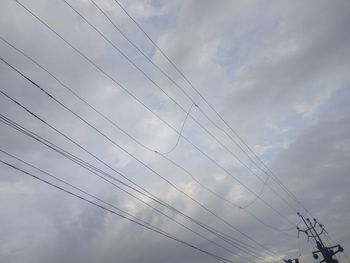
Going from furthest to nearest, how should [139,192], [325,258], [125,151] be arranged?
[325,258] → [139,192] → [125,151]

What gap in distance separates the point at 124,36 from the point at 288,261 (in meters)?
35.1

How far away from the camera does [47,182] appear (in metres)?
10.7

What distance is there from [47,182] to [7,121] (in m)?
2.76

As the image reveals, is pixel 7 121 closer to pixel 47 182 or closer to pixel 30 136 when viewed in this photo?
pixel 30 136

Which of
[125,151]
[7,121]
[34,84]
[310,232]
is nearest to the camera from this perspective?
[34,84]

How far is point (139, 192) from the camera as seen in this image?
1339cm

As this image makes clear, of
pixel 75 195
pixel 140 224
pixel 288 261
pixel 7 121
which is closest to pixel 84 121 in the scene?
pixel 7 121

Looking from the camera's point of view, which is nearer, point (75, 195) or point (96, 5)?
point (96, 5)

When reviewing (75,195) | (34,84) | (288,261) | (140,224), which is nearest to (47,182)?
(75,195)

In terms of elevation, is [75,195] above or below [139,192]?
below

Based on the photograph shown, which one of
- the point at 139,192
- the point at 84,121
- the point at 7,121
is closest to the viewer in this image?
the point at 7,121

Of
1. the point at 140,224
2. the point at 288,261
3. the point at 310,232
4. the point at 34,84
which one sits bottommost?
the point at 140,224

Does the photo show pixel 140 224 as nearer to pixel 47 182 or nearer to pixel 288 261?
pixel 47 182

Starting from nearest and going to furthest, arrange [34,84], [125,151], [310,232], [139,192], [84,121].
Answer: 1. [34,84]
2. [84,121]
3. [125,151]
4. [139,192]
5. [310,232]
